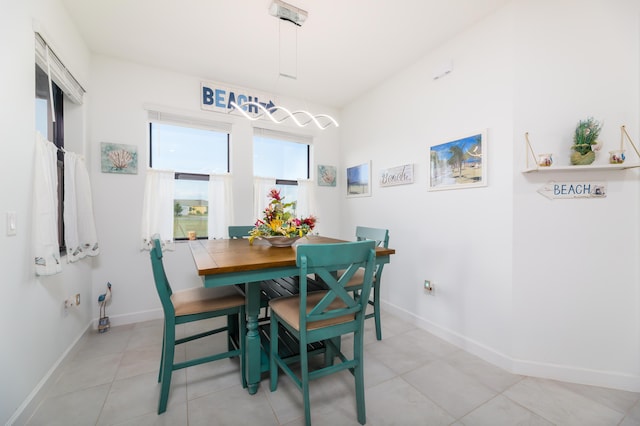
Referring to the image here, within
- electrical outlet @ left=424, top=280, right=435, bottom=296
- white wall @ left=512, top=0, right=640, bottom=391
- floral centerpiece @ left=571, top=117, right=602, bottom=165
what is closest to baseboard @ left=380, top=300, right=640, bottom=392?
white wall @ left=512, top=0, right=640, bottom=391

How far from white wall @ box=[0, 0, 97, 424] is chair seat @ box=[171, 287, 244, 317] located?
763mm

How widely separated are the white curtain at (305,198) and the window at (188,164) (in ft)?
3.58

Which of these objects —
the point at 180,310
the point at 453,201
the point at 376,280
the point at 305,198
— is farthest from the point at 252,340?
the point at 305,198

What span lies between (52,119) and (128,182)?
2.91 ft

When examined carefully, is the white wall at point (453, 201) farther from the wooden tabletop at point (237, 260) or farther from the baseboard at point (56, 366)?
the baseboard at point (56, 366)

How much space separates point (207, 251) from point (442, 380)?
1.96 meters

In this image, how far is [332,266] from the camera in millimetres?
1386

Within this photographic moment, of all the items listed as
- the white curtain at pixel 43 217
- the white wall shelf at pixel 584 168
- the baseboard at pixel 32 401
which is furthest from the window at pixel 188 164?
the white wall shelf at pixel 584 168

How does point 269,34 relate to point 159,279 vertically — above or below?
above

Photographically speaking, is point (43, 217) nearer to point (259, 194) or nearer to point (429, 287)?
point (259, 194)

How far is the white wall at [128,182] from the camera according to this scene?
270 cm

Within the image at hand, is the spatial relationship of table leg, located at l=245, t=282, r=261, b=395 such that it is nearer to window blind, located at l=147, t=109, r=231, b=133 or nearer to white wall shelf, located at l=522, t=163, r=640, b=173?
white wall shelf, located at l=522, t=163, r=640, b=173

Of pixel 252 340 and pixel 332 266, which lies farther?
pixel 252 340

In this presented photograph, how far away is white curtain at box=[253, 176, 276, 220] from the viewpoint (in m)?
3.44
